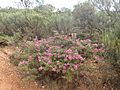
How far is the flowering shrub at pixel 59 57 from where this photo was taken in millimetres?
5586

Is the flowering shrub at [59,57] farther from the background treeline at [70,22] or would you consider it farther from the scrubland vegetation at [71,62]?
the background treeline at [70,22]

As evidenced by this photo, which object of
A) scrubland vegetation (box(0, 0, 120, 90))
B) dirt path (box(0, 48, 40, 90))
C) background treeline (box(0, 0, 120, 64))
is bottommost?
dirt path (box(0, 48, 40, 90))

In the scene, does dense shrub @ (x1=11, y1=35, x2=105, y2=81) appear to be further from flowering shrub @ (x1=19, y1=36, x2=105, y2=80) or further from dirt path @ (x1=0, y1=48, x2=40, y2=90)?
dirt path @ (x1=0, y1=48, x2=40, y2=90)

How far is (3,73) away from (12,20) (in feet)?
10.9

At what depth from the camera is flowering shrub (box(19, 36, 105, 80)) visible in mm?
5586

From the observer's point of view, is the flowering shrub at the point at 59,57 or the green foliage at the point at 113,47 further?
the green foliage at the point at 113,47

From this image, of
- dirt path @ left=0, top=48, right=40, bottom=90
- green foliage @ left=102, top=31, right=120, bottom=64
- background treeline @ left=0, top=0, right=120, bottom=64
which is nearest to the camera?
green foliage @ left=102, top=31, right=120, bottom=64

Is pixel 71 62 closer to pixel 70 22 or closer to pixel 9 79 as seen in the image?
pixel 9 79

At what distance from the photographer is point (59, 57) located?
5.79 meters

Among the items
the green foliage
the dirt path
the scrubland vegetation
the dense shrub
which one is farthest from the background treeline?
the green foliage

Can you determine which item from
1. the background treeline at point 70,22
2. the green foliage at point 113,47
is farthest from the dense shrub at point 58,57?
the background treeline at point 70,22

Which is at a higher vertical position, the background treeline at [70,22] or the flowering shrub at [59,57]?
the background treeline at [70,22]

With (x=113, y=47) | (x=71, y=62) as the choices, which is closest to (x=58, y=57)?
(x=71, y=62)

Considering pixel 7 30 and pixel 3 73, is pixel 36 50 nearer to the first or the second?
pixel 3 73
